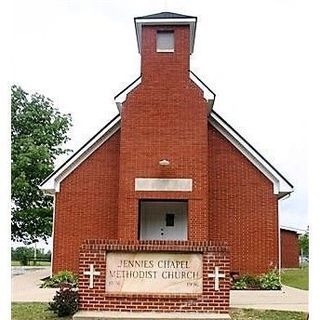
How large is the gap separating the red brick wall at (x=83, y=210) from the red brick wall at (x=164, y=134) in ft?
4.81

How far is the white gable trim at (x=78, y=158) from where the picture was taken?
17688 mm

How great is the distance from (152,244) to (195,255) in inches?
29.9

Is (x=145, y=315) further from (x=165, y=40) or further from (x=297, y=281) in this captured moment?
(x=297, y=281)

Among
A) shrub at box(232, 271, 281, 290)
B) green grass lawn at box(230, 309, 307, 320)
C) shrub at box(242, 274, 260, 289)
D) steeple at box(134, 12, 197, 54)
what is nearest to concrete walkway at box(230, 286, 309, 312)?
green grass lawn at box(230, 309, 307, 320)

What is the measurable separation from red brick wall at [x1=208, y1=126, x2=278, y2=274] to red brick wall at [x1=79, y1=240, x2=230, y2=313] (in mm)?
7838

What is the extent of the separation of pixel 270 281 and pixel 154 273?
25.7 ft

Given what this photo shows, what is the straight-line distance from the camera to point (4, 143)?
498 centimetres

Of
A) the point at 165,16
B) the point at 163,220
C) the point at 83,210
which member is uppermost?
the point at 165,16

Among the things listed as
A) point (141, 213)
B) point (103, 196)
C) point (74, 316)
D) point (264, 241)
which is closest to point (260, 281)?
point (264, 241)

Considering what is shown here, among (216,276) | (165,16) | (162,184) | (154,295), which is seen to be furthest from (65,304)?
(165,16)

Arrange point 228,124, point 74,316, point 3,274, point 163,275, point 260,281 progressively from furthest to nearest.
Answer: point 228,124 → point 260,281 → point 163,275 → point 74,316 → point 3,274

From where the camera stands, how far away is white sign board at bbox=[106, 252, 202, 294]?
30.5 ft

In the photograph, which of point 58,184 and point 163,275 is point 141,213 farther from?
point 163,275

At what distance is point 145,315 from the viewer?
888 centimetres
